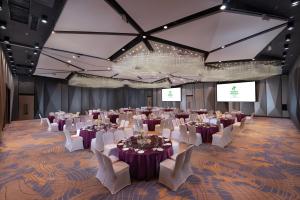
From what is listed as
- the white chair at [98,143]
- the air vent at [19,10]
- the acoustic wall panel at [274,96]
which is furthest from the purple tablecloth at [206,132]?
the acoustic wall panel at [274,96]

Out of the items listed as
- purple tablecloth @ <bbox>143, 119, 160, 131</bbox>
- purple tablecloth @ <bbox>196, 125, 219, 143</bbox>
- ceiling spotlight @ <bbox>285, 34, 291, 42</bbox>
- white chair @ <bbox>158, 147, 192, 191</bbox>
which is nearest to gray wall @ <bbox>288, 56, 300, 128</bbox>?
ceiling spotlight @ <bbox>285, 34, 291, 42</bbox>

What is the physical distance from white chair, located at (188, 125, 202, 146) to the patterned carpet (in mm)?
367

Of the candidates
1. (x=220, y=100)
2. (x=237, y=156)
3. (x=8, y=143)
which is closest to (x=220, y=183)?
(x=237, y=156)

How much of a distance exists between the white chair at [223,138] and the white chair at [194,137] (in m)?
0.58

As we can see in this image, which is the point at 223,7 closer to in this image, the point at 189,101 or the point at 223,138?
the point at 223,138

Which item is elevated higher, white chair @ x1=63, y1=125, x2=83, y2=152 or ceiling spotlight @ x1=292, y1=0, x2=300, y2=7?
ceiling spotlight @ x1=292, y1=0, x2=300, y2=7

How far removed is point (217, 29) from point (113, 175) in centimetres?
538

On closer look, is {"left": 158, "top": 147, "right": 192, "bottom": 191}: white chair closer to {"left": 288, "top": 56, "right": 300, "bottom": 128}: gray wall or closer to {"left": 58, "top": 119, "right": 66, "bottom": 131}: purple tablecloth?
{"left": 58, "top": 119, "right": 66, "bottom": 131}: purple tablecloth

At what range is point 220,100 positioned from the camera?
58.3 feet

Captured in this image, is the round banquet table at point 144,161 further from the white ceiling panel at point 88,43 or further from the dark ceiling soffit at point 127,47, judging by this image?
the dark ceiling soffit at point 127,47

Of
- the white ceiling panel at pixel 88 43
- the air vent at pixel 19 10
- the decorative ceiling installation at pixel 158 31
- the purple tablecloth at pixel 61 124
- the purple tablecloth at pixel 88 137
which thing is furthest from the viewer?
the purple tablecloth at pixel 61 124

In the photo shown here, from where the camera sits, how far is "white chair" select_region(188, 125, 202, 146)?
22.0ft

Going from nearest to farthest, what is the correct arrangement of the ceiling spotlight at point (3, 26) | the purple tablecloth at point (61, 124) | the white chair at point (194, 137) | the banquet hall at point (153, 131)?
1. the banquet hall at point (153, 131)
2. the ceiling spotlight at point (3, 26)
3. the white chair at point (194, 137)
4. the purple tablecloth at point (61, 124)

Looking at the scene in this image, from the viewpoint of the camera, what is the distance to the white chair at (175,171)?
11.5ft
